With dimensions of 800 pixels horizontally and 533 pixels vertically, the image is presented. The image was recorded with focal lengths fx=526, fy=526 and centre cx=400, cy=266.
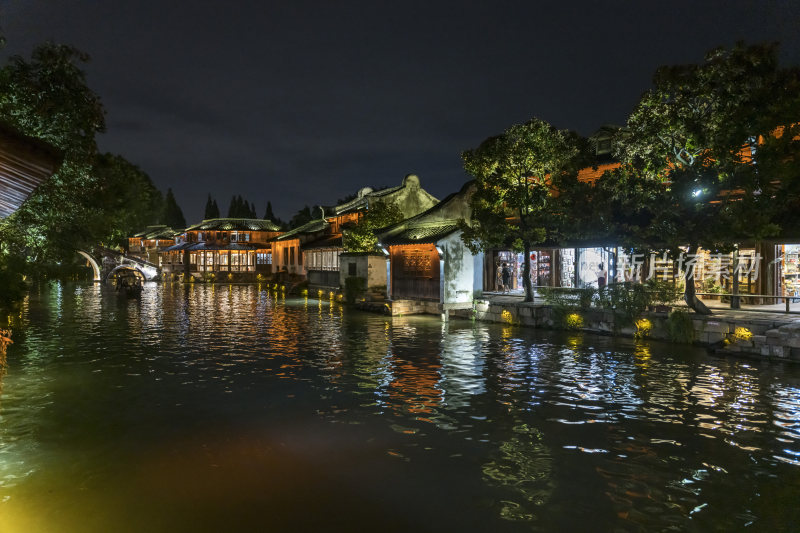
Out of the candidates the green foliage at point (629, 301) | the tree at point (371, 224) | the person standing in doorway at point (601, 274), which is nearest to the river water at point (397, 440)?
the green foliage at point (629, 301)

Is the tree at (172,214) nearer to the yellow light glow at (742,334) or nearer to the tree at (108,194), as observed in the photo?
the tree at (108,194)

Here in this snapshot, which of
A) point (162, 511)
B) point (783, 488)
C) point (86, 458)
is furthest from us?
point (86, 458)

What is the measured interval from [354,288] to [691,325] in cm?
2209

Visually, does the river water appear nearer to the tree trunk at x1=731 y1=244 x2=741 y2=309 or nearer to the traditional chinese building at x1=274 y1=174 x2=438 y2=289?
the tree trunk at x1=731 y1=244 x2=741 y2=309

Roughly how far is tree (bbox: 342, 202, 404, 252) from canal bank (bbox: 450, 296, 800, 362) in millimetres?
15678

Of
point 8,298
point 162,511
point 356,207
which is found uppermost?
point 356,207

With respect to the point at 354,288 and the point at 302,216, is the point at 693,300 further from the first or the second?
the point at 302,216

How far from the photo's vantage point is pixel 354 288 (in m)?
36.1

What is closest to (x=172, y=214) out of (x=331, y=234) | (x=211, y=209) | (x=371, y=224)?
(x=211, y=209)

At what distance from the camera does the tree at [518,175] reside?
80.0 ft

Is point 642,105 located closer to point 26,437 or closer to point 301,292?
point 26,437

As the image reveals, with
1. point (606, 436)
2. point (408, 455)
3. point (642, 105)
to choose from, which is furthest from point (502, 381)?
point (642, 105)

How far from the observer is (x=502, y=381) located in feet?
43.7

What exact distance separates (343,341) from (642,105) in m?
14.5
